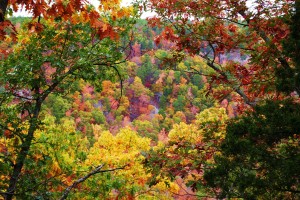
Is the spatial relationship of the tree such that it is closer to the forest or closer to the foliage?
the forest

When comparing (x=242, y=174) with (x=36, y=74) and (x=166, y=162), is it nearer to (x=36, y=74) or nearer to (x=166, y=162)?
(x=166, y=162)

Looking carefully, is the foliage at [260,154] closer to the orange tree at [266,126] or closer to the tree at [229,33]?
the orange tree at [266,126]

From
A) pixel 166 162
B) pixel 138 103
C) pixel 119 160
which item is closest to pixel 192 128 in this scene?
pixel 119 160

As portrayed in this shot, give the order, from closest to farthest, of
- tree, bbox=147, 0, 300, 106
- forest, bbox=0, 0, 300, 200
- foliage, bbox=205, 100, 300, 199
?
1. forest, bbox=0, 0, 300, 200
2. foliage, bbox=205, 100, 300, 199
3. tree, bbox=147, 0, 300, 106

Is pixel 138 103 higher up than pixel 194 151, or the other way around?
pixel 138 103

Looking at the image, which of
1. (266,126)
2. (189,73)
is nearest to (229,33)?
(189,73)

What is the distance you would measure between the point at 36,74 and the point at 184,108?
9716cm

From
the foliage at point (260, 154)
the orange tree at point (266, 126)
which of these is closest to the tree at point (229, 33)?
the orange tree at point (266, 126)

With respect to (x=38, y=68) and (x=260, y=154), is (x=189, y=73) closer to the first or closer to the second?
(x=260, y=154)

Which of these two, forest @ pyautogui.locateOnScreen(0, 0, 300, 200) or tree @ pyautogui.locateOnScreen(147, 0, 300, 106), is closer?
forest @ pyautogui.locateOnScreen(0, 0, 300, 200)

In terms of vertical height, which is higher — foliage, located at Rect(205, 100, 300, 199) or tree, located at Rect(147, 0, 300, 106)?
tree, located at Rect(147, 0, 300, 106)

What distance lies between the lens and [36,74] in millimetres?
6172

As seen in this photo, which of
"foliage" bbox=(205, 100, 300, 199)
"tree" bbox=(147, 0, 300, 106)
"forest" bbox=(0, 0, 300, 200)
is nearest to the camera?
"forest" bbox=(0, 0, 300, 200)

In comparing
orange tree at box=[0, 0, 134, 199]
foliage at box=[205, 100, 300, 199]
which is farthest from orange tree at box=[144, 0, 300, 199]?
orange tree at box=[0, 0, 134, 199]
